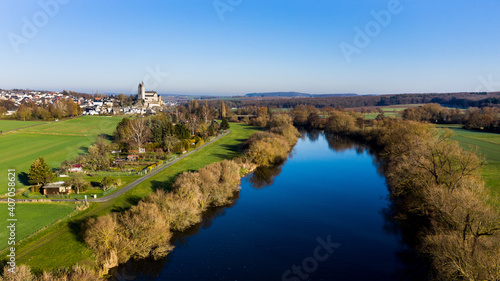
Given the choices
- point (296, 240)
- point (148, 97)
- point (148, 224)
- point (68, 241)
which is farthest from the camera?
point (148, 97)

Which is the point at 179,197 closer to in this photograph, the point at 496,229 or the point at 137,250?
the point at 137,250

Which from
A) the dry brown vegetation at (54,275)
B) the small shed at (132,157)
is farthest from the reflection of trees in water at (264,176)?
the dry brown vegetation at (54,275)

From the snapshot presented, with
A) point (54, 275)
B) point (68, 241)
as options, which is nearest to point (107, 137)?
point (68, 241)

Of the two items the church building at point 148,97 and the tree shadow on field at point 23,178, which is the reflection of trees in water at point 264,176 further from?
the church building at point 148,97

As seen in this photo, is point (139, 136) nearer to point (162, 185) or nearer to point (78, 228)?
point (162, 185)

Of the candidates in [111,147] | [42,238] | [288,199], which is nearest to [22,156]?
[111,147]

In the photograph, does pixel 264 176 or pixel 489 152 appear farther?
pixel 489 152
